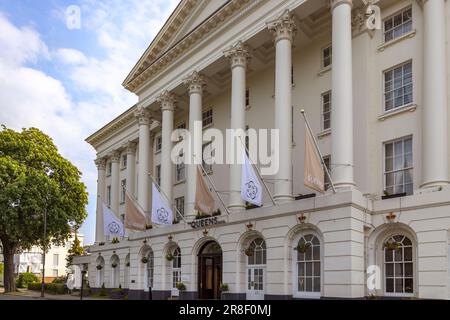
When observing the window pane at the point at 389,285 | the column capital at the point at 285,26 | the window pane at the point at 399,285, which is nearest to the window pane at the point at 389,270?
the window pane at the point at 389,285

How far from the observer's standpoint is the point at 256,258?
88.1ft

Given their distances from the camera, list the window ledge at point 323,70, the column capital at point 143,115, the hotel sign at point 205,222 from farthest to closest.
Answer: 1. the column capital at point 143,115
2. the hotel sign at point 205,222
3. the window ledge at point 323,70

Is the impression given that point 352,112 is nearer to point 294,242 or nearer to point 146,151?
point 294,242

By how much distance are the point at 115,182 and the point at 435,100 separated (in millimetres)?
33960

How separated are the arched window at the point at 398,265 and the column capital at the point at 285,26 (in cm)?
1091

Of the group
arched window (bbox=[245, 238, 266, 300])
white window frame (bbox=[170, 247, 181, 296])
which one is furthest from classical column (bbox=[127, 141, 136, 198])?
arched window (bbox=[245, 238, 266, 300])

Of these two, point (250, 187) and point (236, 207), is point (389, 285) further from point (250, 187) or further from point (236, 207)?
point (236, 207)

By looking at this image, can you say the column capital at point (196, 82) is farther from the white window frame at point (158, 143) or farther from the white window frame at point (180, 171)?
the white window frame at point (158, 143)

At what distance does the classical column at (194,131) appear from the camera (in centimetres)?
3155

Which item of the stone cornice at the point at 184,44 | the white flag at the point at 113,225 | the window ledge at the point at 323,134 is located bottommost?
the white flag at the point at 113,225

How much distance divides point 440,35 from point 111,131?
34.8m

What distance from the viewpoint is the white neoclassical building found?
69.8ft

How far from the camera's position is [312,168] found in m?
21.2
